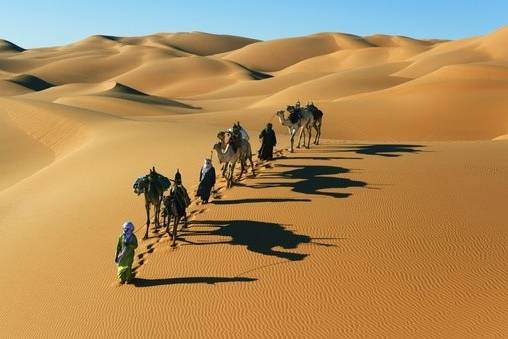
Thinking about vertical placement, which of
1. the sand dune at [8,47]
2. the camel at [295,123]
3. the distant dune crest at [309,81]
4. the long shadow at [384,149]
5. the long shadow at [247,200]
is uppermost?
the sand dune at [8,47]

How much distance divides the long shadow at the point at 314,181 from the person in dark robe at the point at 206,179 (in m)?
1.77

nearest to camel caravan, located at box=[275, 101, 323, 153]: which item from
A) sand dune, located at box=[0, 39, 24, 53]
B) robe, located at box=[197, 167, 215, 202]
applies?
robe, located at box=[197, 167, 215, 202]

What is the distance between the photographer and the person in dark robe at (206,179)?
37.7 feet

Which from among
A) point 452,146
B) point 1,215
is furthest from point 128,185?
point 452,146

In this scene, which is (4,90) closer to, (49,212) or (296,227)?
(49,212)

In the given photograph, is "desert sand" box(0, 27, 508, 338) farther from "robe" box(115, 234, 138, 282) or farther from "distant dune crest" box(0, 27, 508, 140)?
"distant dune crest" box(0, 27, 508, 140)

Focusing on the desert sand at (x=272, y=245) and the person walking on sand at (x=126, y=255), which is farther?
the person walking on sand at (x=126, y=255)

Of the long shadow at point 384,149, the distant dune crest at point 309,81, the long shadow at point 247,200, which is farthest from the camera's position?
the distant dune crest at point 309,81

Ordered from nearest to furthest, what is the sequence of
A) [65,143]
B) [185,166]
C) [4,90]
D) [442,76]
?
[185,166] → [65,143] → [442,76] → [4,90]

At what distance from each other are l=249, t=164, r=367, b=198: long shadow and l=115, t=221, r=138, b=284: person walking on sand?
4.81m

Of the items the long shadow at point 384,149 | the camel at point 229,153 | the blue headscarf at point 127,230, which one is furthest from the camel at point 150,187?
the long shadow at point 384,149

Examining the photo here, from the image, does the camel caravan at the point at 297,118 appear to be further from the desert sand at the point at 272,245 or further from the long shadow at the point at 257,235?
the long shadow at the point at 257,235

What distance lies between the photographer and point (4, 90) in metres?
70.1

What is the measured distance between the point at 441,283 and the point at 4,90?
236 feet
